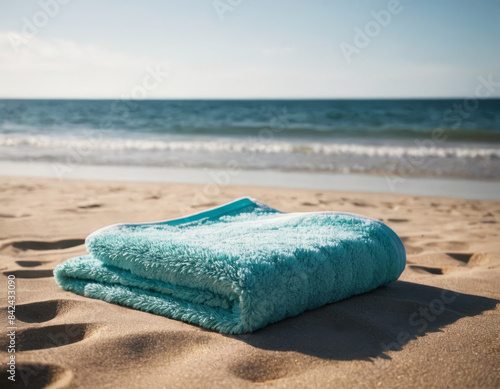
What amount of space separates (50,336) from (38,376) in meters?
0.32

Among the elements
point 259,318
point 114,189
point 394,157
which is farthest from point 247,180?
point 259,318

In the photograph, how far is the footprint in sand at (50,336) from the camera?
1569 millimetres

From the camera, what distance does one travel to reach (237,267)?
1.64 m

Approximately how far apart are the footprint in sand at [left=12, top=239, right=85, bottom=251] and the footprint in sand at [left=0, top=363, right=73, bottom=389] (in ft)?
5.44

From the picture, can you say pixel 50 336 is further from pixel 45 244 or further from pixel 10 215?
pixel 10 215

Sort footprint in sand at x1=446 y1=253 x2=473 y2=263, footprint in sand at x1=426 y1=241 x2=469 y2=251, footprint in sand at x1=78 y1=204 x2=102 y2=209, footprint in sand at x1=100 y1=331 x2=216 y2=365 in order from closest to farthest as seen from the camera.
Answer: footprint in sand at x1=100 y1=331 x2=216 y2=365 → footprint in sand at x1=446 y1=253 x2=473 y2=263 → footprint in sand at x1=426 y1=241 x2=469 y2=251 → footprint in sand at x1=78 y1=204 x2=102 y2=209

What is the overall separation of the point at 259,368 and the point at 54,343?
714mm

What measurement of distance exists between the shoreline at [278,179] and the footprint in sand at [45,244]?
3138 millimetres

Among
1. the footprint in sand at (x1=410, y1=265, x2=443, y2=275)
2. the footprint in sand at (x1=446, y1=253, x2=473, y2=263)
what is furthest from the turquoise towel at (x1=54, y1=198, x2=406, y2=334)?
the footprint in sand at (x1=446, y1=253, x2=473, y2=263)

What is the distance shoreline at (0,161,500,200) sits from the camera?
6.04m

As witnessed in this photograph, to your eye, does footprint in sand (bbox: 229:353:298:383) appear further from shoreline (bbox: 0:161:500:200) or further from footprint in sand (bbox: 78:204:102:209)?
shoreline (bbox: 0:161:500:200)

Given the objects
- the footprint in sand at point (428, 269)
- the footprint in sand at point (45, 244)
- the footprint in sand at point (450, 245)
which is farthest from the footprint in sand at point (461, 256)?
the footprint in sand at point (45, 244)

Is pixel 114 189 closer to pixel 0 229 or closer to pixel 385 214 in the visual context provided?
pixel 0 229

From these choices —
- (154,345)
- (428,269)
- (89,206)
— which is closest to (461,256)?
(428,269)
